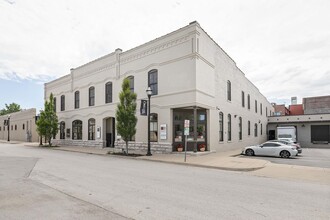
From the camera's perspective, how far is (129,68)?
76.5 feet

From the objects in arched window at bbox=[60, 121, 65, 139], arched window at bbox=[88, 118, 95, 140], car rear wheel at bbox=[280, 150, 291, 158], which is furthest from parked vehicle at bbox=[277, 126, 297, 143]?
arched window at bbox=[60, 121, 65, 139]

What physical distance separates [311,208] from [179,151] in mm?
13198

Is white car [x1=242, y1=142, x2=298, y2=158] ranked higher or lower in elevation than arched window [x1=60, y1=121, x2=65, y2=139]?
lower

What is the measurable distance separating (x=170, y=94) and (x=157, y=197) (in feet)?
43.1

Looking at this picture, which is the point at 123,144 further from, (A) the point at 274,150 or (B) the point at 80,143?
(A) the point at 274,150

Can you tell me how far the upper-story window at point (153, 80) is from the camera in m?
21.0

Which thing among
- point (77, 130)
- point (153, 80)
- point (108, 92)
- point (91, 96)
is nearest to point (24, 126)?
point (77, 130)

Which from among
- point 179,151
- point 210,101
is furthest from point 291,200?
point 210,101

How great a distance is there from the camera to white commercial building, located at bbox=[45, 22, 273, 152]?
18.9m

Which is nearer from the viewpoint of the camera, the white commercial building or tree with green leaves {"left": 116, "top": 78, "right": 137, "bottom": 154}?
the white commercial building

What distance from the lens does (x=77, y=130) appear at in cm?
2997

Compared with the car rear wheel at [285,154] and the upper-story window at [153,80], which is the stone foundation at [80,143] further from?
the car rear wheel at [285,154]

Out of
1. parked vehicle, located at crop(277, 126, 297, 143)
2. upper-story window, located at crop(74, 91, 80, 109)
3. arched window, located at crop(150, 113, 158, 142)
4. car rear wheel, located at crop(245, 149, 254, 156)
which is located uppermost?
upper-story window, located at crop(74, 91, 80, 109)

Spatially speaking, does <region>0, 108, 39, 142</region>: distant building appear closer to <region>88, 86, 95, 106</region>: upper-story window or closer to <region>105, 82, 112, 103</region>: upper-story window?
<region>88, 86, 95, 106</region>: upper-story window
